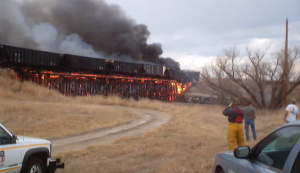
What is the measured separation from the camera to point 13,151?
5.26 meters

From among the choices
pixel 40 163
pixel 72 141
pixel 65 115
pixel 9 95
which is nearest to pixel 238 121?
pixel 40 163

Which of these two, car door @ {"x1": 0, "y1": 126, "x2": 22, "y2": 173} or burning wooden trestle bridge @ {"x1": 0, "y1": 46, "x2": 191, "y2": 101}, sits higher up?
burning wooden trestle bridge @ {"x1": 0, "y1": 46, "x2": 191, "y2": 101}

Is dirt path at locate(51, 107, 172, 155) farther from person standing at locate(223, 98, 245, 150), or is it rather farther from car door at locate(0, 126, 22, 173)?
person standing at locate(223, 98, 245, 150)

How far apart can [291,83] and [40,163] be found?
25.0 meters

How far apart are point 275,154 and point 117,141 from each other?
9093mm

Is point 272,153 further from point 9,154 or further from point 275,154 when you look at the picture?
point 9,154

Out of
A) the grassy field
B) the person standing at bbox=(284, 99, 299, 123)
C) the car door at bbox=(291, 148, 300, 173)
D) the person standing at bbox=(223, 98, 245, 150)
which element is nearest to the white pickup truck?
the grassy field

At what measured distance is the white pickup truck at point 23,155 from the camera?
16.8 ft

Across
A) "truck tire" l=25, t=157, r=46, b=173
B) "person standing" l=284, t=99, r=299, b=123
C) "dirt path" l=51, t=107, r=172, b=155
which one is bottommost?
"dirt path" l=51, t=107, r=172, b=155

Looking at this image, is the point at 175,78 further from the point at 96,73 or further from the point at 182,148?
the point at 182,148

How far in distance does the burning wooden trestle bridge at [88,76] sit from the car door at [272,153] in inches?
983

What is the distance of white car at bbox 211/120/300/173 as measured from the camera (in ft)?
8.93

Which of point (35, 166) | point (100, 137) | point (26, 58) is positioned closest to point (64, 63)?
point (26, 58)

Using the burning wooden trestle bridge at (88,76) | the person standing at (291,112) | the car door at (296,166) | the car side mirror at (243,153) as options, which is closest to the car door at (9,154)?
the car side mirror at (243,153)
